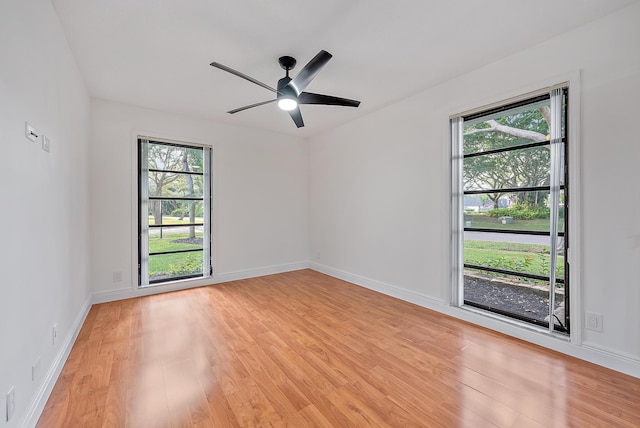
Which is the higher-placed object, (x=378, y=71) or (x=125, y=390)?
(x=378, y=71)

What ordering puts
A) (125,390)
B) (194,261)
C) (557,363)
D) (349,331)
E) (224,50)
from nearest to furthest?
(125,390)
(557,363)
(224,50)
(349,331)
(194,261)

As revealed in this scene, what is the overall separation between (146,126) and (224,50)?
2211 mm

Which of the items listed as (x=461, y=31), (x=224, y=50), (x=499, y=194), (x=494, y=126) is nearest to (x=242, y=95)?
(x=224, y=50)

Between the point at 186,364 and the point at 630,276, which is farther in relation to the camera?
the point at 186,364

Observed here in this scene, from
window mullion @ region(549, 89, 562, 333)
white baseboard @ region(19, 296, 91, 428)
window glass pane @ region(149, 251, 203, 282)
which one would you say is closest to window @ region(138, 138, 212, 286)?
window glass pane @ region(149, 251, 203, 282)

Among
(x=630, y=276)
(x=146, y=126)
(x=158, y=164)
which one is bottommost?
(x=630, y=276)

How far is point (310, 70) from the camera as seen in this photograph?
224 cm

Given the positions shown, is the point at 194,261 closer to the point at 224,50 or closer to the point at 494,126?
the point at 224,50

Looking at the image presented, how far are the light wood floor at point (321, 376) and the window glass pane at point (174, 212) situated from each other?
1483mm

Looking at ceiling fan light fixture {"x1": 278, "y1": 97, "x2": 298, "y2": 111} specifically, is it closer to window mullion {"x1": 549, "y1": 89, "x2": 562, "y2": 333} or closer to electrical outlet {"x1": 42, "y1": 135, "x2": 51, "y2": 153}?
electrical outlet {"x1": 42, "y1": 135, "x2": 51, "y2": 153}

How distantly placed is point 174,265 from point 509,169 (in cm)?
477

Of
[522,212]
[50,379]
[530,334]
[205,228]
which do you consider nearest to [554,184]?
[522,212]

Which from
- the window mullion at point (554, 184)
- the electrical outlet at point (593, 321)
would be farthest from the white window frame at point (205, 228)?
the electrical outlet at point (593, 321)

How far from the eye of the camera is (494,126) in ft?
9.50
